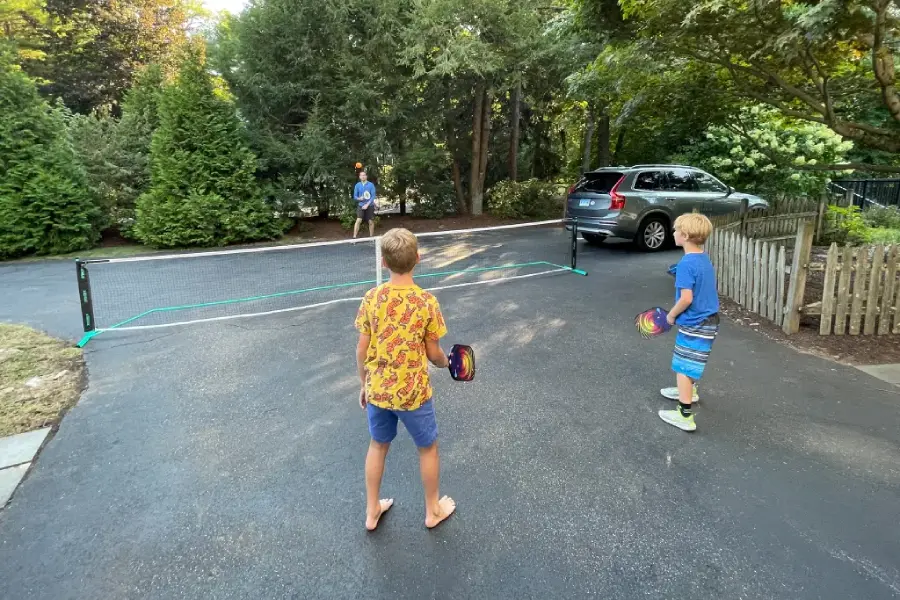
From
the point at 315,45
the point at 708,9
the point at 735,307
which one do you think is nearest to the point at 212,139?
the point at 315,45

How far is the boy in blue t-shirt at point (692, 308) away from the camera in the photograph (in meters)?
3.57

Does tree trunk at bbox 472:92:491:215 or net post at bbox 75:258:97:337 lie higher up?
tree trunk at bbox 472:92:491:215

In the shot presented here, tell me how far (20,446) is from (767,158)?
53.8 ft

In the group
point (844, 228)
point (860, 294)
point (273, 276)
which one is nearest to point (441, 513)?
point (860, 294)

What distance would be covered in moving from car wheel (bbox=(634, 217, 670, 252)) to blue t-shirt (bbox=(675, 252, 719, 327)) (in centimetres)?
736

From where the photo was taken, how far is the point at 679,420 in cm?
376

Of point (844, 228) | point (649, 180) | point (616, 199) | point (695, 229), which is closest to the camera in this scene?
point (695, 229)

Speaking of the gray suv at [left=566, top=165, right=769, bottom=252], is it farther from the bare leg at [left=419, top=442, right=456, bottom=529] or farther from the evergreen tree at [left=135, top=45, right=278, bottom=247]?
the evergreen tree at [left=135, top=45, right=278, bottom=247]

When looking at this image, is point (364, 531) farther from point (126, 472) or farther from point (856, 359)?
point (856, 359)

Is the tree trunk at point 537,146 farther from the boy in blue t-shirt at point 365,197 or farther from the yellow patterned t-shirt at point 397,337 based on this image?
the yellow patterned t-shirt at point 397,337

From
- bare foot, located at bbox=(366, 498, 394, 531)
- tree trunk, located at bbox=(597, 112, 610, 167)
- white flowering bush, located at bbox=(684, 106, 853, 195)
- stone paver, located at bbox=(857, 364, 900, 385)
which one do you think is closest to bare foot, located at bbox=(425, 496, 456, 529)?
bare foot, located at bbox=(366, 498, 394, 531)

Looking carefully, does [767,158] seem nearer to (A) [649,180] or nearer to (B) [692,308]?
Answer: (A) [649,180]

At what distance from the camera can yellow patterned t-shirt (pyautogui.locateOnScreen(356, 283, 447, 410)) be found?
7.92ft

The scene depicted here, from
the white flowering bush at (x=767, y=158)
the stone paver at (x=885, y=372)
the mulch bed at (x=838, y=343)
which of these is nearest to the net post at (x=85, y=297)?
the mulch bed at (x=838, y=343)
